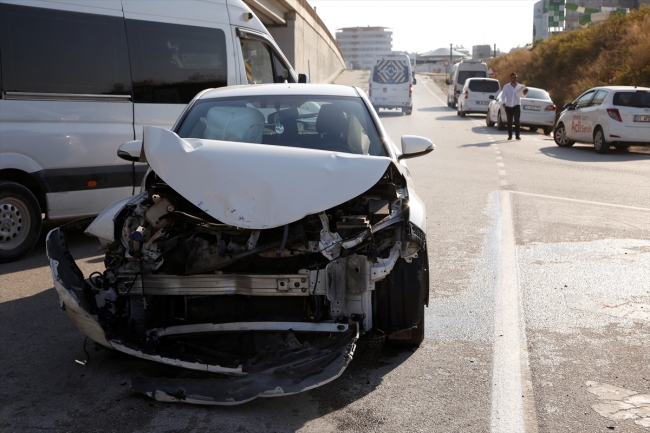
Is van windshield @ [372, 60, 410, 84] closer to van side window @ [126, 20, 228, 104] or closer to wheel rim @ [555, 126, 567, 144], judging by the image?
wheel rim @ [555, 126, 567, 144]

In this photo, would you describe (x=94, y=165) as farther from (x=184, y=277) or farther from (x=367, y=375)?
(x=367, y=375)

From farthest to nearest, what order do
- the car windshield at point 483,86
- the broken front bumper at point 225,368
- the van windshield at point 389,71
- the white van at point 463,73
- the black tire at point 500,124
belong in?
the white van at point 463,73, the van windshield at point 389,71, the car windshield at point 483,86, the black tire at point 500,124, the broken front bumper at point 225,368

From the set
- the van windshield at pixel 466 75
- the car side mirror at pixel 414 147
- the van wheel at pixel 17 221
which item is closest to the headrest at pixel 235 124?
the car side mirror at pixel 414 147

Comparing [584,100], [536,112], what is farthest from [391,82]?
[584,100]

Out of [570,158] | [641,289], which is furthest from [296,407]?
[570,158]

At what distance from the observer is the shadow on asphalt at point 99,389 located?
4090 millimetres

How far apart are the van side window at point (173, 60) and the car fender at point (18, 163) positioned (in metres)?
1.42

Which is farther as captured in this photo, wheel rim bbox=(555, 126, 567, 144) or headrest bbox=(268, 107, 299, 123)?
wheel rim bbox=(555, 126, 567, 144)

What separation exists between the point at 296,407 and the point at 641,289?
3803 millimetres

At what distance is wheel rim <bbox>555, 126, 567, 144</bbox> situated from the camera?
21.3m

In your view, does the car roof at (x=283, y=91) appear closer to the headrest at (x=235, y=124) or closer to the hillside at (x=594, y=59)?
the headrest at (x=235, y=124)

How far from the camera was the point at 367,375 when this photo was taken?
15.7ft

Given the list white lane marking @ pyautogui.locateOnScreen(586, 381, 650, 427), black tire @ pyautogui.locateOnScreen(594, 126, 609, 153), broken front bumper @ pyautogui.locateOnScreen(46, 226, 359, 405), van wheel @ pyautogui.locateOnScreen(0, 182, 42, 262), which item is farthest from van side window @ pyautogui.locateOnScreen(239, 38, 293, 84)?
black tire @ pyautogui.locateOnScreen(594, 126, 609, 153)

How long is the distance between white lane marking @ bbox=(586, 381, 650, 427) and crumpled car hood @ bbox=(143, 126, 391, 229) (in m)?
1.70
